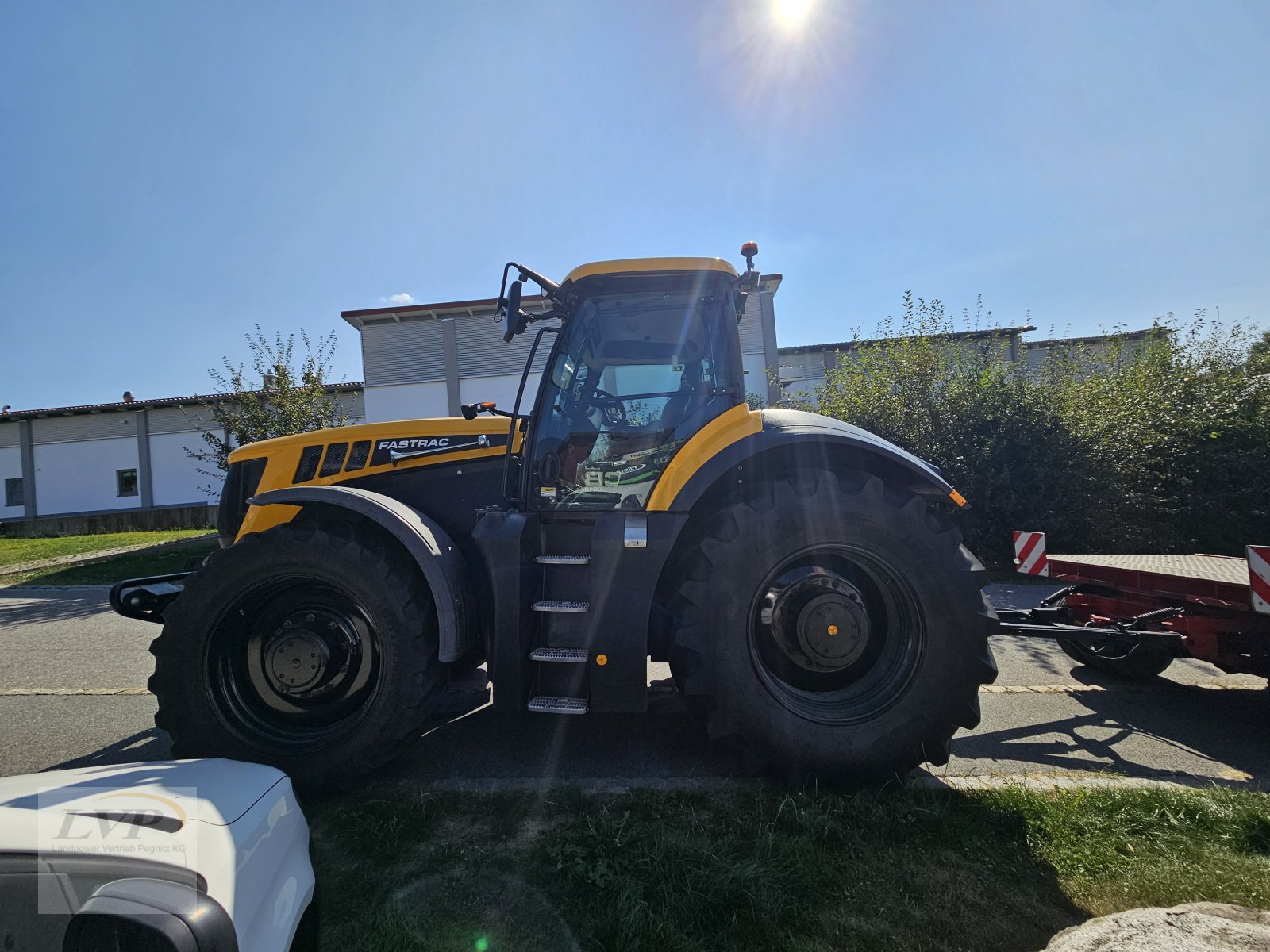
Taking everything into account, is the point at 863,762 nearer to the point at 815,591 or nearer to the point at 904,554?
the point at 815,591

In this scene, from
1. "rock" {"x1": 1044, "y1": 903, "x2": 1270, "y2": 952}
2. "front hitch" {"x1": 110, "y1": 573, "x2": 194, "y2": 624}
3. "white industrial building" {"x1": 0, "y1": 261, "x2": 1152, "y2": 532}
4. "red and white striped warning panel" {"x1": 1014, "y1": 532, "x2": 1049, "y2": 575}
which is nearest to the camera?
"rock" {"x1": 1044, "y1": 903, "x2": 1270, "y2": 952}

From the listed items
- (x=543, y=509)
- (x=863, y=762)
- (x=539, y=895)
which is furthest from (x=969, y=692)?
(x=543, y=509)

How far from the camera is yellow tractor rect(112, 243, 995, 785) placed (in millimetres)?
2543

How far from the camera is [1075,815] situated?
7.88ft

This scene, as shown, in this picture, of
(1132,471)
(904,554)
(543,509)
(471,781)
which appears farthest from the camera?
(1132,471)

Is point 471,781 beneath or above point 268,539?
beneath

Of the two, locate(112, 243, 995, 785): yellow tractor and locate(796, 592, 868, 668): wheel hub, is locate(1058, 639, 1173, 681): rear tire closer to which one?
locate(112, 243, 995, 785): yellow tractor

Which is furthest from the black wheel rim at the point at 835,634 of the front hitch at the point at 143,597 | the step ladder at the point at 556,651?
the front hitch at the point at 143,597

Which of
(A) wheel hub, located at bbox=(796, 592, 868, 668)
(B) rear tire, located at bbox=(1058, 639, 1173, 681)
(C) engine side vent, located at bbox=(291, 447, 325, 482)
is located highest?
(C) engine side vent, located at bbox=(291, 447, 325, 482)

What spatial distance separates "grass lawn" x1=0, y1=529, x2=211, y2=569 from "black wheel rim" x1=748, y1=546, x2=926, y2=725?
17101mm

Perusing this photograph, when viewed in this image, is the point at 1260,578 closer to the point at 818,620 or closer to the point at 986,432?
the point at 818,620

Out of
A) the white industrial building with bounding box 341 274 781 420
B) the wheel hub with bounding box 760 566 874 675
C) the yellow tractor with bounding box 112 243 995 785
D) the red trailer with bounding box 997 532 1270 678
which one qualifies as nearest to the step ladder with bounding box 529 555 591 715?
the yellow tractor with bounding box 112 243 995 785

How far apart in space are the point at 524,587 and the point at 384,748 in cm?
94

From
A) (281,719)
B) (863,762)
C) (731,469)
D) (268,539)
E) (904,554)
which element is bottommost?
(863,762)
